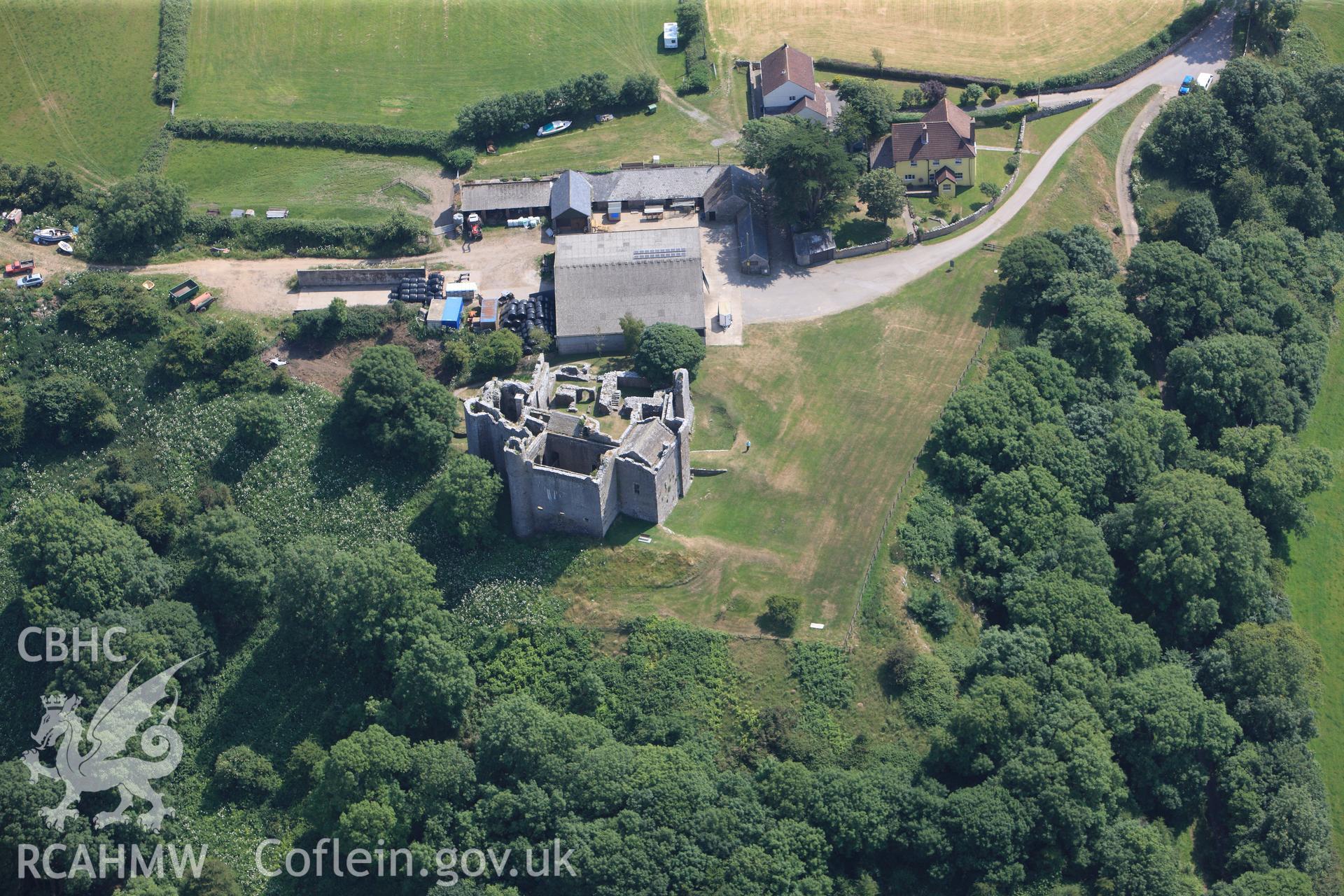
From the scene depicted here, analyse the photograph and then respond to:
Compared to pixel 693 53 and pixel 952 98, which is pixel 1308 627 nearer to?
pixel 952 98

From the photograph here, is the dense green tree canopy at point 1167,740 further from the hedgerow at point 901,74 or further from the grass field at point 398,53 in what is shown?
the grass field at point 398,53

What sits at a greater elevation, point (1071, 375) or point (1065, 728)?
point (1071, 375)

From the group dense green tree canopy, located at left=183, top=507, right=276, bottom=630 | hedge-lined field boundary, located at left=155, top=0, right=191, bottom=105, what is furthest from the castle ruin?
hedge-lined field boundary, located at left=155, top=0, right=191, bottom=105

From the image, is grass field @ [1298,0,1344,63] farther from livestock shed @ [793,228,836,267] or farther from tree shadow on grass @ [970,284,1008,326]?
livestock shed @ [793,228,836,267]

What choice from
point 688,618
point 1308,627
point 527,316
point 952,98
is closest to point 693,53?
point 952,98

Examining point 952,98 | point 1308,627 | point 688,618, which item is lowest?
point 1308,627

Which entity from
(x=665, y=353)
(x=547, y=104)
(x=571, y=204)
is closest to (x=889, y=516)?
(x=665, y=353)

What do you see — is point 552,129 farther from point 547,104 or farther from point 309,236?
point 309,236
